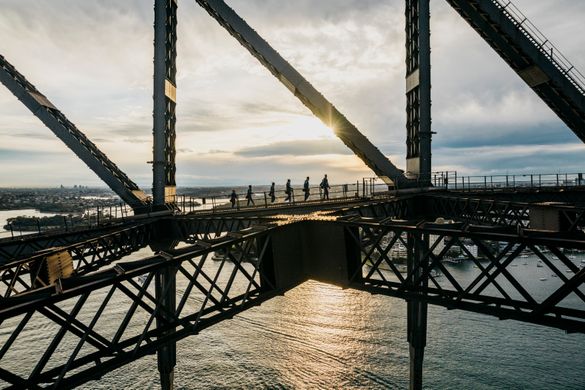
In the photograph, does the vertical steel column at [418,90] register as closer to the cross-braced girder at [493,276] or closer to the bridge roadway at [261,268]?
the bridge roadway at [261,268]

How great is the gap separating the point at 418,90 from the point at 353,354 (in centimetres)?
2916

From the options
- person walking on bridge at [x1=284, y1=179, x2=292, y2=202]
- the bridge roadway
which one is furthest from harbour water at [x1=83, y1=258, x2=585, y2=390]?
person walking on bridge at [x1=284, y1=179, x2=292, y2=202]

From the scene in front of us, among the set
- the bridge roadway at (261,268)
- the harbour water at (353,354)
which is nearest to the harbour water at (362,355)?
the harbour water at (353,354)

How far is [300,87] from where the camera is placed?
976 inches

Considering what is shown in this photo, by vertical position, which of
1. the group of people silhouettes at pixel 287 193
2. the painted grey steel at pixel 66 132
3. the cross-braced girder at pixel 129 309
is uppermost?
the painted grey steel at pixel 66 132

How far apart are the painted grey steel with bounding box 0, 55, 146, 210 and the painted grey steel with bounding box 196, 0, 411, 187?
1254cm

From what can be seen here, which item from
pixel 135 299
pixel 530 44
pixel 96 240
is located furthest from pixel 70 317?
pixel 530 44

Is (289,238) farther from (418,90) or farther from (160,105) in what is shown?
(418,90)

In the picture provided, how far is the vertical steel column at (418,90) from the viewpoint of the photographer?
88.3 feet

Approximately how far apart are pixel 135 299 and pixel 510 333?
159 ft

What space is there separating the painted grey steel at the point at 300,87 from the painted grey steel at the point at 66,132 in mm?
12539

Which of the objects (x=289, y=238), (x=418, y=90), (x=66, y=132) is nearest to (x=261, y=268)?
(x=289, y=238)

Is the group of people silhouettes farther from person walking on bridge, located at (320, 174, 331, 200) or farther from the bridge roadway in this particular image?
the bridge roadway

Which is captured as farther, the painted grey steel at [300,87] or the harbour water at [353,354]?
the harbour water at [353,354]
